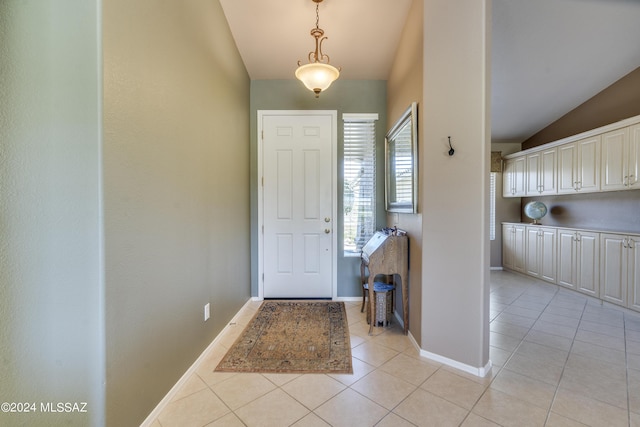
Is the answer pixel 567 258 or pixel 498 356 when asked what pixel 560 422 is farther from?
pixel 567 258

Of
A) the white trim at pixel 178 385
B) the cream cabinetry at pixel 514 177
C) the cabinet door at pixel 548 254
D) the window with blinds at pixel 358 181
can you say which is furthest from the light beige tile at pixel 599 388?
the cream cabinetry at pixel 514 177

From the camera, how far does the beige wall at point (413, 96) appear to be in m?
2.09

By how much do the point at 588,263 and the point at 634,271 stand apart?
51cm

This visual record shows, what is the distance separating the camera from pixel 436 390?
1.63m

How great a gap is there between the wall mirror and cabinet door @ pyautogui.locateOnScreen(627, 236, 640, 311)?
2.64 m

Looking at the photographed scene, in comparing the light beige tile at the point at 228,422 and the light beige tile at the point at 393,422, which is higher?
the light beige tile at the point at 393,422

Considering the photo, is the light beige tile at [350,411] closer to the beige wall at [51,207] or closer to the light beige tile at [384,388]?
the light beige tile at [384,388]

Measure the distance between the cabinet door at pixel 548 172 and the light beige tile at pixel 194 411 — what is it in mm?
4999

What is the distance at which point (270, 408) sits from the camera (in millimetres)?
1493

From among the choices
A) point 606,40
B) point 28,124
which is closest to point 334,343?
point 28,124

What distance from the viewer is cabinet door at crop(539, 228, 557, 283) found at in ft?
12.5

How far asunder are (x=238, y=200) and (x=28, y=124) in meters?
1.86

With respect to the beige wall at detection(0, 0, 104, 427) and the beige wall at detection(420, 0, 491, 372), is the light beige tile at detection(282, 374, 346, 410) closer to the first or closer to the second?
the beige wall at detection(420, 0, 491, 372)

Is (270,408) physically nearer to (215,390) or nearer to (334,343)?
A: (215,390)
